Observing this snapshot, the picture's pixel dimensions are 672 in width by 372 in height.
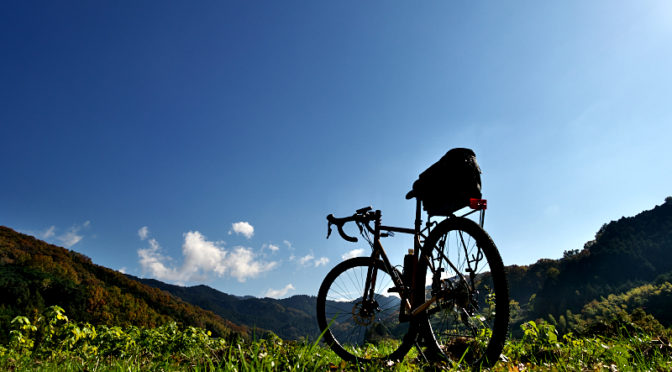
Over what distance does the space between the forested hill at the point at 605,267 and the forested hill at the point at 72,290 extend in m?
113

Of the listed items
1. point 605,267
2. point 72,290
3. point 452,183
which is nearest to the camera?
point 452,183

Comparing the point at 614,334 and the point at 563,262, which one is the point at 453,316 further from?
the point at 563,262

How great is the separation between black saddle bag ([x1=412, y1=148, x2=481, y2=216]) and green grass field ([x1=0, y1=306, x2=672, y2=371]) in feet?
4.35

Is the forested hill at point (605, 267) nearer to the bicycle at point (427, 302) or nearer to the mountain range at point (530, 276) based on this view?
the mountain range at point (530, 276)

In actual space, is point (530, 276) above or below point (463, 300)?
above

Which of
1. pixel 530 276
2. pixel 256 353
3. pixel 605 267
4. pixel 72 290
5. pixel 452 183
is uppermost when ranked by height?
pixel 605 267

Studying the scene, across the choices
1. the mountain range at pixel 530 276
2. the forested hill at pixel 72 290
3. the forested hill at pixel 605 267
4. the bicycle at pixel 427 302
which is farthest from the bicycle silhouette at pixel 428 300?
the forested hill at pixel 605 267

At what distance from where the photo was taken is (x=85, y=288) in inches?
3814

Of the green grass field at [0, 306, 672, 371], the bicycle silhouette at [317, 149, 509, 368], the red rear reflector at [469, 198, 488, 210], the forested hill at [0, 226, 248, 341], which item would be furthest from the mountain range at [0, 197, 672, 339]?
the red rear reflector at [469, 198, 488, 210]

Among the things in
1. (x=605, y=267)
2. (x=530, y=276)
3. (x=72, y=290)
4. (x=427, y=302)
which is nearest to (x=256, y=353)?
(x=427, y=302)

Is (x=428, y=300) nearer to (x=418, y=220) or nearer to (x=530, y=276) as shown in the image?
(x=418, y=220)

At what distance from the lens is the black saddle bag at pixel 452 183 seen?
295 centimetres

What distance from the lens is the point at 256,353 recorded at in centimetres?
224

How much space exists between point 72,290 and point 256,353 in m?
114
